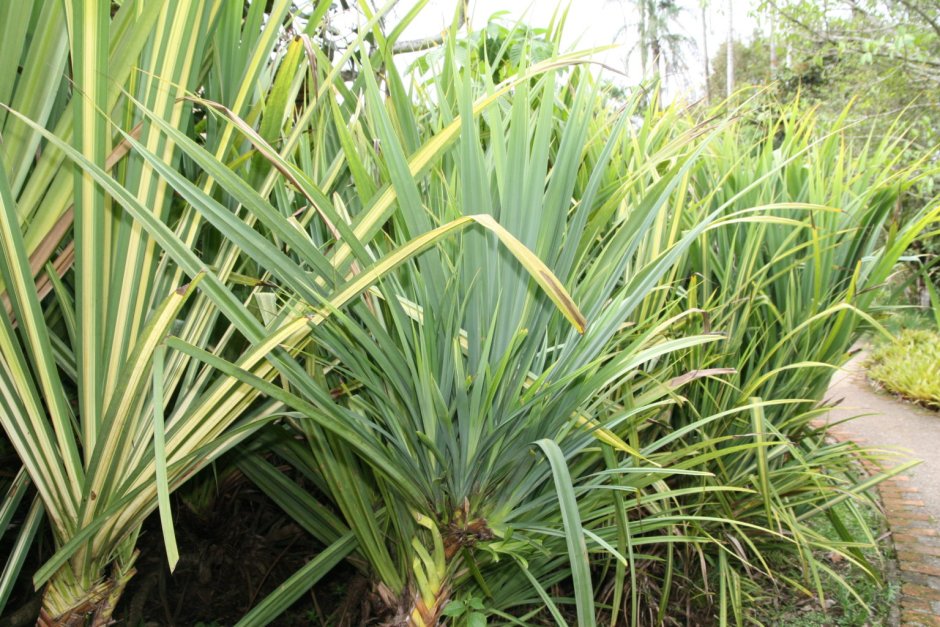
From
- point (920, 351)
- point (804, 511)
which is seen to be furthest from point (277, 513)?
point (920, 351)

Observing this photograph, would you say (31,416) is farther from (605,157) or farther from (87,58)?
(605,157)

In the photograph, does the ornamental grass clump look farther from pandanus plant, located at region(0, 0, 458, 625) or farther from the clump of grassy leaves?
the clump of grassy leaves

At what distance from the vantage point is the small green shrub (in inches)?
222

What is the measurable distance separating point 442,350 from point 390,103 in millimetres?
526

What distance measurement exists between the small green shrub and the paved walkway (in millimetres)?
132

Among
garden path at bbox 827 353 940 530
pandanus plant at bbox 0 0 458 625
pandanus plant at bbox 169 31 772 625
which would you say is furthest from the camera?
garden path at bbox 827 353 940 530

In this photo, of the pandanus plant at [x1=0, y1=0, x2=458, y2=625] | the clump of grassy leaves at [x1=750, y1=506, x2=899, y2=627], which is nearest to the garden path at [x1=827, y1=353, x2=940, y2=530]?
the clump of grassy leaves at [x1=750, y1=506, x2=899, y2=627]

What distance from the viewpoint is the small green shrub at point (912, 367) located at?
18.5 feet

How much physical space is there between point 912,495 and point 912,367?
10.4ft

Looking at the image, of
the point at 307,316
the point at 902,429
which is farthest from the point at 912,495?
the point at 307,316

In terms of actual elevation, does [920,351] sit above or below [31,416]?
below

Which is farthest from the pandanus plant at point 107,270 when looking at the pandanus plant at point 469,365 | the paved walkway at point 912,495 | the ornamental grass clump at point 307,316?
the paved walkway at point 912,495

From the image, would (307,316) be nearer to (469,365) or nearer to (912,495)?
(469,365)

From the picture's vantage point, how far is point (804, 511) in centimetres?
227
